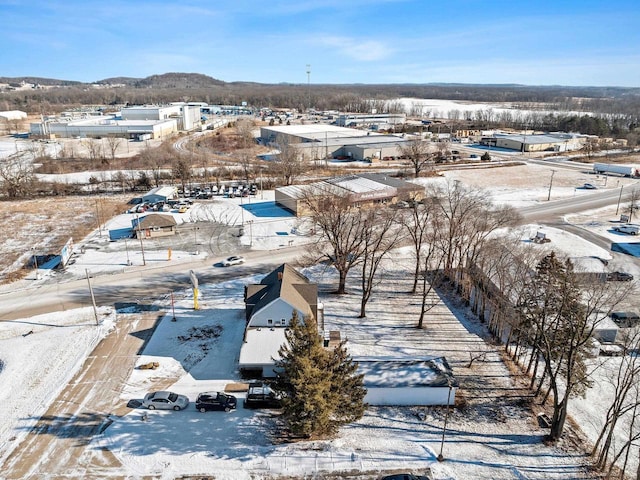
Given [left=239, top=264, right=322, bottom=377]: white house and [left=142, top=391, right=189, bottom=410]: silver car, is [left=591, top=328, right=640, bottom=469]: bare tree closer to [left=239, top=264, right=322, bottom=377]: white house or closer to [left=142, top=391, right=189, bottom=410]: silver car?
[left=239, top=264, right=322, bottom=377]: white house

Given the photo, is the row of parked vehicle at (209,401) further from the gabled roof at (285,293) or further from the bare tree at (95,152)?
the bare tree at (95,152)

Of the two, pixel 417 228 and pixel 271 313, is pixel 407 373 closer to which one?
pixel 271 313

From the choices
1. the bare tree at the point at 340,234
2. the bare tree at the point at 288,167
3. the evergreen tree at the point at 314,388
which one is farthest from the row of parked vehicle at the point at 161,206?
the evergreen tree at the point at 314,388

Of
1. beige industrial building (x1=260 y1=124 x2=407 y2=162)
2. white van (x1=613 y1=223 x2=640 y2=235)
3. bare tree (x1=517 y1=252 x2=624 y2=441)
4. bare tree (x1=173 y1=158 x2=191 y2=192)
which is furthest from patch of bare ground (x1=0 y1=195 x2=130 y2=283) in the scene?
white van (x1=613 y1=223 x2=640 y2=235)

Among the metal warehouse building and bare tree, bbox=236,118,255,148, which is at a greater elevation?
bare tree, bbox=236,118,255,148

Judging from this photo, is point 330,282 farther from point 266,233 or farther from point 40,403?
point 40,403

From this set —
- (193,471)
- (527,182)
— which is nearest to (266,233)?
(193,471)
